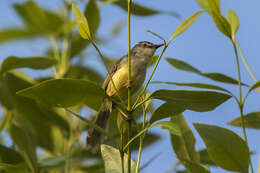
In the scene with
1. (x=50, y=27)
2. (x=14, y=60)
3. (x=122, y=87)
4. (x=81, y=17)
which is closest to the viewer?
(x=81, y=17)

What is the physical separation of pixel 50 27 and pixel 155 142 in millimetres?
1662

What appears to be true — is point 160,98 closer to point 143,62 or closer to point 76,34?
point 143,62

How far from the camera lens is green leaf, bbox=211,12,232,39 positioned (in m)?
2.22

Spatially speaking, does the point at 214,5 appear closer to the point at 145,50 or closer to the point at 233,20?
the point at 233,20

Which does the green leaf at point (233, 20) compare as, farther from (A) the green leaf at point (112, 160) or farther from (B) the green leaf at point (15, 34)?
(B) the green leaf at point (15, 34)

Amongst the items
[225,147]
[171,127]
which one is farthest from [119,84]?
[171,127]

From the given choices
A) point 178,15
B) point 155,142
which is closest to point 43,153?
point 155,142

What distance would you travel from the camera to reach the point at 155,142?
387 cm

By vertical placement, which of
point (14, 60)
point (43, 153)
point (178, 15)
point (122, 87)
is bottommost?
point (43, 153)

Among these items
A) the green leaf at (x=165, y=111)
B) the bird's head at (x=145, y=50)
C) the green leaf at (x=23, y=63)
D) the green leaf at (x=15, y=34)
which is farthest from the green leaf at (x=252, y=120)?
the green leaf at (x=15, y=34)

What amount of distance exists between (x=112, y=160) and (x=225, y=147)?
694 millimetres

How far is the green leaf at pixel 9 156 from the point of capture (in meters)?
2.77

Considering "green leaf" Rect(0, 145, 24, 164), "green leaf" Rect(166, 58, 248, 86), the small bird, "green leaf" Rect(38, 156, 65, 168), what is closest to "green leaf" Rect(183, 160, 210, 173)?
"green leaf" Rect(166, 58, 248, 86)

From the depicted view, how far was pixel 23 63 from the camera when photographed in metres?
→ 2.88
